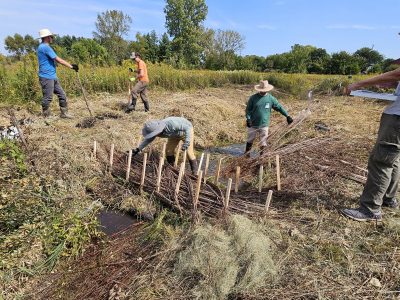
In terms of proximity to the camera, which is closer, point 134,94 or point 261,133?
point 261,133

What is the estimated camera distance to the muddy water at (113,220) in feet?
11.7

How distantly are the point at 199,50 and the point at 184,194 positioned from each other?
107 feet

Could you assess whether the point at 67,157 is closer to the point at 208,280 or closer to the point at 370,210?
the point at 208,280

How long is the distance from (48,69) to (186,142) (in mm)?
3590

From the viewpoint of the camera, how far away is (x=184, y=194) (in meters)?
3.76

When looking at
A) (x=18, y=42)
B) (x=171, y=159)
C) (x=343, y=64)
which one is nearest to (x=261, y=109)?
(x=171, y=159)

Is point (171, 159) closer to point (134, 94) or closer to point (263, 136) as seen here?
point (263, 136)

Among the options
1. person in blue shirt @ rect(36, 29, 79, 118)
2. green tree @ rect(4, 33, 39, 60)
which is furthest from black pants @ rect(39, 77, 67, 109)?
green tree @ rect(4, 33, 39, 60)

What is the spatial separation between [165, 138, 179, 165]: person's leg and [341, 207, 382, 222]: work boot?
2658mm

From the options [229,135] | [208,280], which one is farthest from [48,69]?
[208,280]

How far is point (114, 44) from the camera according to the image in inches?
1499

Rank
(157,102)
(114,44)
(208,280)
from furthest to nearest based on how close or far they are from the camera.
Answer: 1. (114,44)
2. (157,102)
3. (208,280)

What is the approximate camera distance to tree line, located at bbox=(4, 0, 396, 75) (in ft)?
88.2

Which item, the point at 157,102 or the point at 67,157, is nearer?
the point at 67,157
